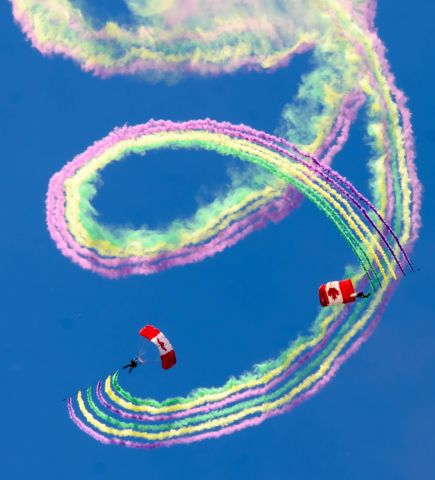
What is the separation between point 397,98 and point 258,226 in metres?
7.77

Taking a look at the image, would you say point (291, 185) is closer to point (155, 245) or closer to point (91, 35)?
point (155, 245)

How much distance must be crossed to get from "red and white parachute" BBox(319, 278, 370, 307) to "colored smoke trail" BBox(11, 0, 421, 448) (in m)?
1.24

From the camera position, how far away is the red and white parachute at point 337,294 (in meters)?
44.4

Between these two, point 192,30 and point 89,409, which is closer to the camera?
point 192,30

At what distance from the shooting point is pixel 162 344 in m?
46.0

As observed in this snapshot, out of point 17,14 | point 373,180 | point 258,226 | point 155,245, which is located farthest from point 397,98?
point 17,14

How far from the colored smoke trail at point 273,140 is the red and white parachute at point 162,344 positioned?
2.61 m

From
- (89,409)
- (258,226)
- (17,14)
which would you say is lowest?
(89,409)

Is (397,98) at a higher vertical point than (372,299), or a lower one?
higher

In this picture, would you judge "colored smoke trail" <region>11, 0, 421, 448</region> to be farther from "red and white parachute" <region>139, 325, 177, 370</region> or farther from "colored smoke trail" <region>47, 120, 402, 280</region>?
"red and white parachute" <region>139, 325, 177, 370</region>

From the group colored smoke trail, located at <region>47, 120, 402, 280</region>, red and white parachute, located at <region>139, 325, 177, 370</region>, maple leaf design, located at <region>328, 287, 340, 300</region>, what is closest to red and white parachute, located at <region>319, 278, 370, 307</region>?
maple leaf design, located at <region>328, 287, 340, 300</region>

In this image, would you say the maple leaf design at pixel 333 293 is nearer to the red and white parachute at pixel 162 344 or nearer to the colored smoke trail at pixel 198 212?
the colored smoke trail at pixel 198 212

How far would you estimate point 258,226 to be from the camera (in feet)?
149

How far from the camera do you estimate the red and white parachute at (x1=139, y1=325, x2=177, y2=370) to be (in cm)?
4581
